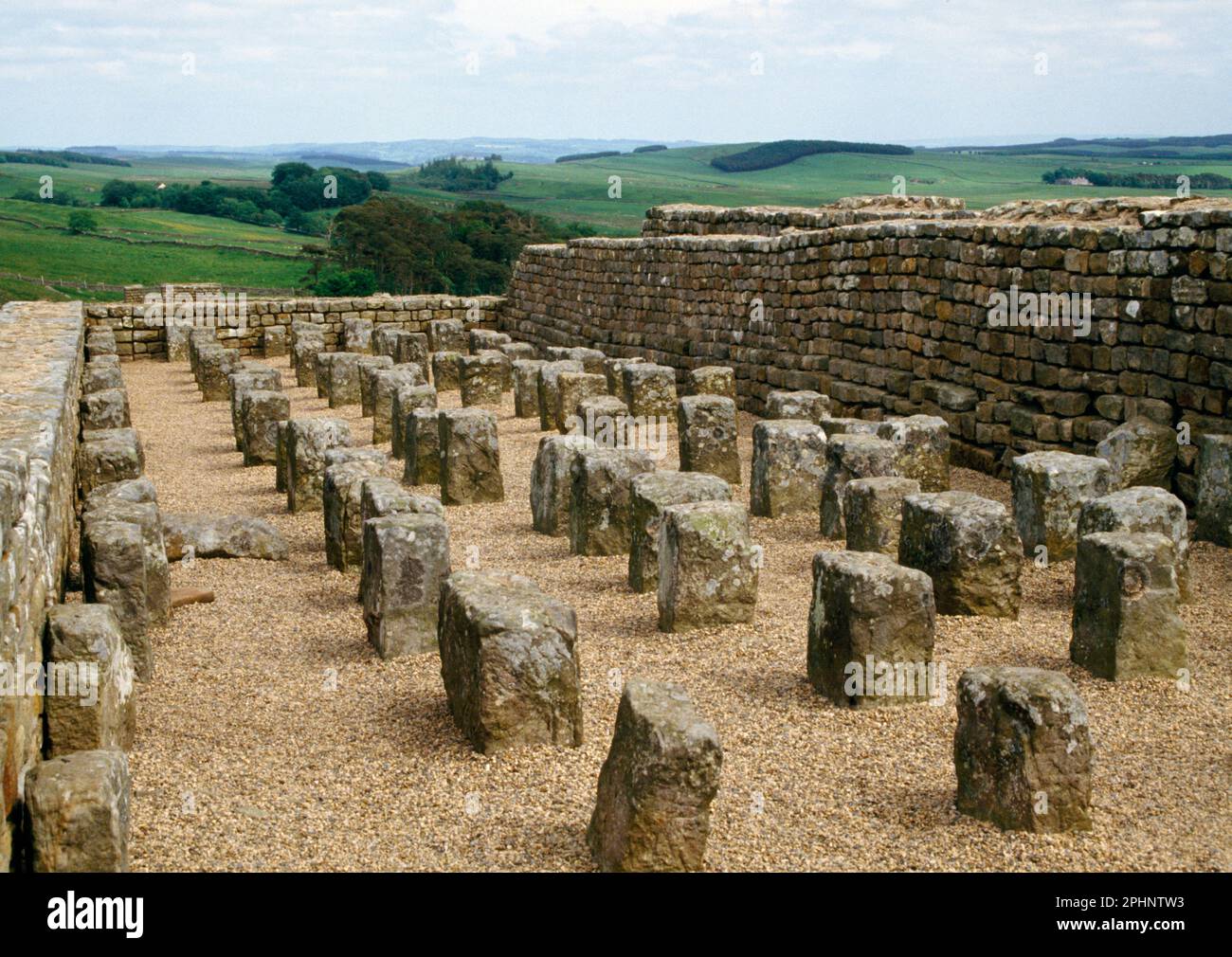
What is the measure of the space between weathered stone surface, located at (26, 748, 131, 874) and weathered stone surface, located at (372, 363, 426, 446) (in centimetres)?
1045

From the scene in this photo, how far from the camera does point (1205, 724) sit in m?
6.62

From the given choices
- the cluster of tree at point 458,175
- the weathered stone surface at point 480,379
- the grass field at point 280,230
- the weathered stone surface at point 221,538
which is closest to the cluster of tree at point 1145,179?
the grass field at point 280,230

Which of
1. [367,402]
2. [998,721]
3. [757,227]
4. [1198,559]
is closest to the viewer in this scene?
[998,721]

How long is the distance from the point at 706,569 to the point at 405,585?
1778mm

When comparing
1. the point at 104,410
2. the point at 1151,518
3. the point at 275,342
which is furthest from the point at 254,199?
the point at 1151,518

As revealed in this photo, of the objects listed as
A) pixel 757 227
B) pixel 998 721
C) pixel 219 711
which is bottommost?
pixel 219 711

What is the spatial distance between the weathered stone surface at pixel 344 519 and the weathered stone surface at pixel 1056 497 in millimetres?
4674

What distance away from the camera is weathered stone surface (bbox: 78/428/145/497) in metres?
11.0

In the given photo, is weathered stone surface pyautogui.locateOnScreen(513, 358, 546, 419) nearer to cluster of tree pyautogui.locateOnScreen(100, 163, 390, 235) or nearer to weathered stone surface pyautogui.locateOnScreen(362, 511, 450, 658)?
weathered stone surface pyautogui.locateOnScreen(362, 511, 450, 658)

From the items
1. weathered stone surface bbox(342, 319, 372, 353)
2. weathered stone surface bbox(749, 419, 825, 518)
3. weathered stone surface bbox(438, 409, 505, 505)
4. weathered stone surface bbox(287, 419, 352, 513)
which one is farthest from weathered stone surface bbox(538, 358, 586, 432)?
weathered stone surface bbox(342, 319, 372, 353)

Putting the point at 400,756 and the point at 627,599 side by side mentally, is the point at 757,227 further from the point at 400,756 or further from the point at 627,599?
the point at 400,756

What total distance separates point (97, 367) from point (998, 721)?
1439 centimetres

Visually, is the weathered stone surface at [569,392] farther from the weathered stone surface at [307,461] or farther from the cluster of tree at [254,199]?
the cluster of tree at [254,199]

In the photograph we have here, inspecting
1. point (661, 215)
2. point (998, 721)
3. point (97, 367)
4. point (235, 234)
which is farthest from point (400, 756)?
point (235, 234)
